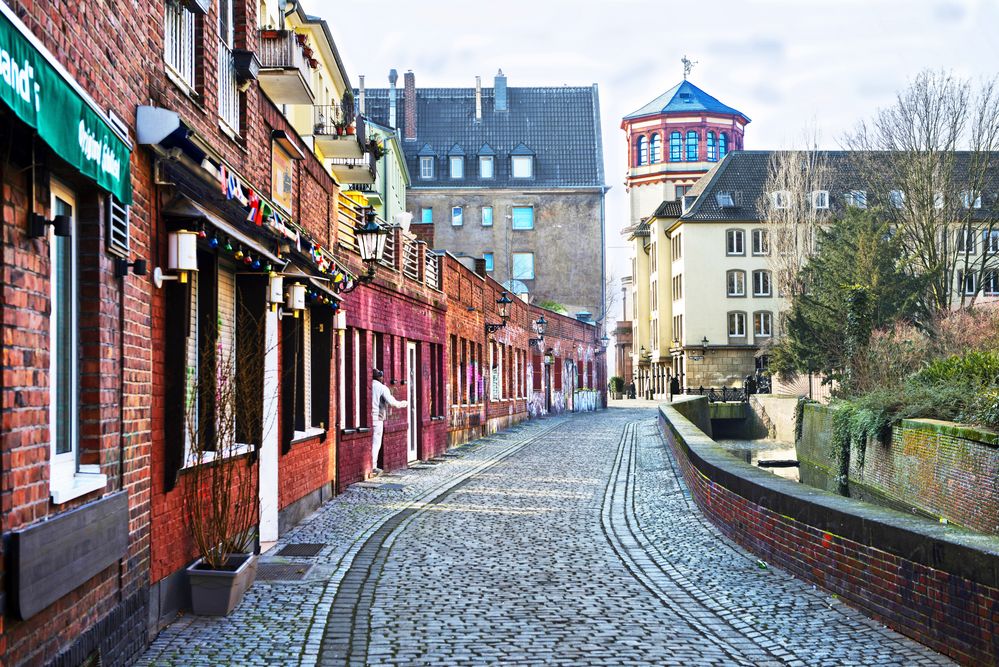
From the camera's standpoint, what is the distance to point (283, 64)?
17.0m

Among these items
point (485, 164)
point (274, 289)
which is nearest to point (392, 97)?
point (485, 164)

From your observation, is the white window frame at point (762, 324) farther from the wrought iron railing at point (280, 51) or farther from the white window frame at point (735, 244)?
the wrought iron railing at point (280, 51)

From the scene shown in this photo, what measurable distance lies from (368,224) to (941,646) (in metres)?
11.9

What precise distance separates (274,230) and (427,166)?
59573 mm

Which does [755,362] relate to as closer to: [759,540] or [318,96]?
[318,96]

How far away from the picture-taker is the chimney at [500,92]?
73.0 m

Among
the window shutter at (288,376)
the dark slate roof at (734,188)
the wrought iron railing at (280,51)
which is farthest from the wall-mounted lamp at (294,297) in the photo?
the dark slate roof at (734,188)

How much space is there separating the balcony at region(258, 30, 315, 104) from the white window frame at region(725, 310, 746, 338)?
5497 cm

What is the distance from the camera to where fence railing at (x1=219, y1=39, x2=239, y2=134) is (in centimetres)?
1048

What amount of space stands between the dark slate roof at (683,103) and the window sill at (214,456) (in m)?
77.8

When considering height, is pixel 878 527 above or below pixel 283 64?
below

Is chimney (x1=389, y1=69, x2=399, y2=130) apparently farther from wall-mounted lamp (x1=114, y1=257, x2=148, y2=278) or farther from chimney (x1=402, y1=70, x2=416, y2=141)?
wall-mounted lamp (x1=114, y1=257, x2=148, y2=278)

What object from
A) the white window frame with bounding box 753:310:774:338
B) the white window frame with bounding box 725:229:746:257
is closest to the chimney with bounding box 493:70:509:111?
the white window frame with bounding box 725:229:746:257

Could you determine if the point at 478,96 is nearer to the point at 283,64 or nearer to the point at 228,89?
the point at 283,64
